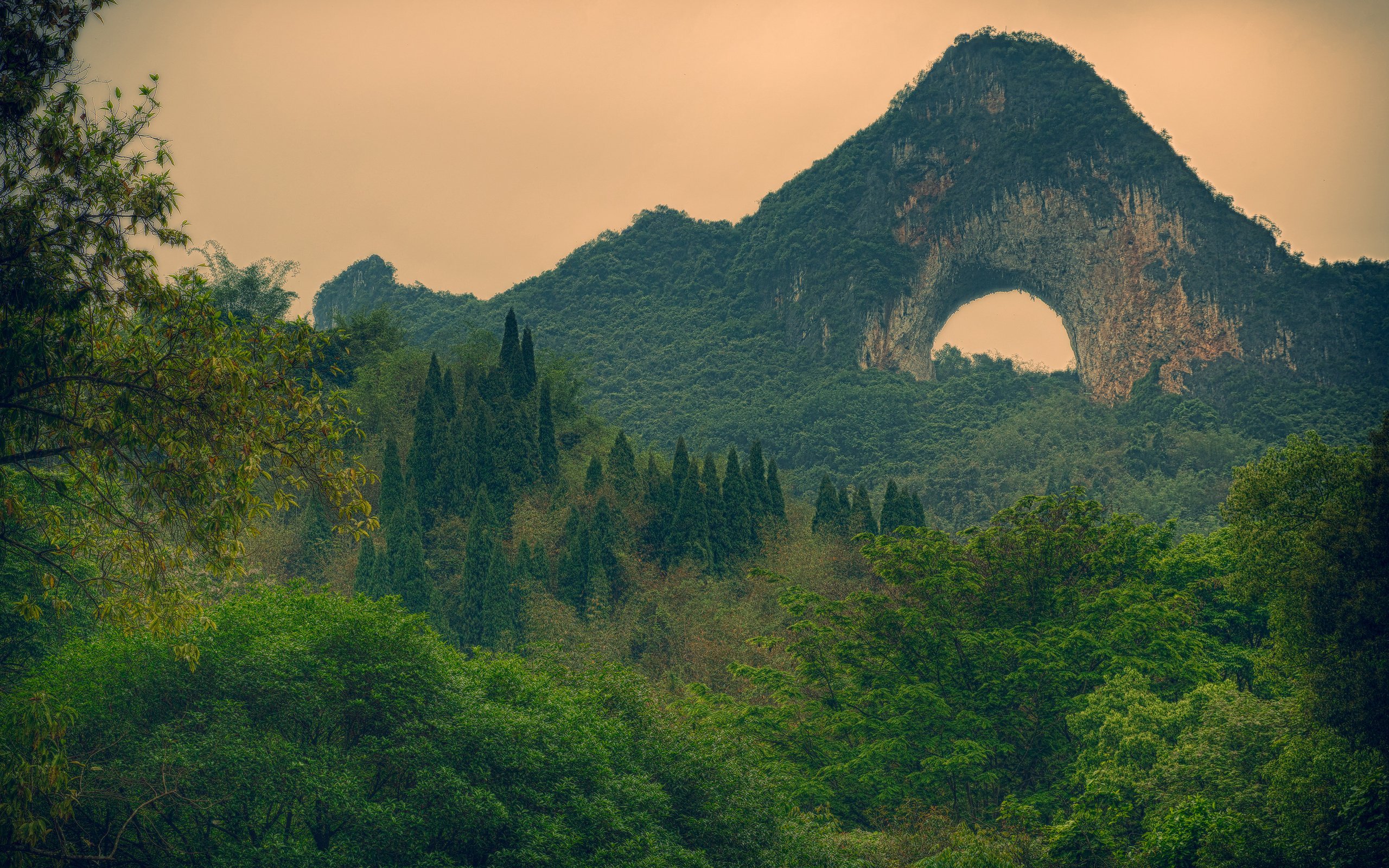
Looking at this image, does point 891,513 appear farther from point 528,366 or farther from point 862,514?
point 528,366

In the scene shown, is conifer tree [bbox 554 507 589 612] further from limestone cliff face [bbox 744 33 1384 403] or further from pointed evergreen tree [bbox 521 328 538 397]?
limestone cliff face [bbox 744 33 1384 403]

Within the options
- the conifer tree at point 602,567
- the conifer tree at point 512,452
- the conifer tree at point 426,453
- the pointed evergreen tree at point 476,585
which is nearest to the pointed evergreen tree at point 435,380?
the conifer tree at point 426,453

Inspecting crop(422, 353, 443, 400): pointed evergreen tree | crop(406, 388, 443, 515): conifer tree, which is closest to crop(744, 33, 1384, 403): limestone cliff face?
crop(422, 353, 443, 400): pointed evergreen tree

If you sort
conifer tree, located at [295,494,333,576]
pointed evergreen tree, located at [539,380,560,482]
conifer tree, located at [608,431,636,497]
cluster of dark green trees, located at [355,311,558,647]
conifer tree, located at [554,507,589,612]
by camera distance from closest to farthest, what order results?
cluster of dark green trees, located at [355,311,558,647] → conifer tree, located at [554,507,589,612] → conifer tree, located at [295,494,333,576] → conifer tree, located at [608,431,636,497] → pointed evergreen tree, located at [539,380,560,482]

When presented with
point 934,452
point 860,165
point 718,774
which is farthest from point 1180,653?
point 860,165

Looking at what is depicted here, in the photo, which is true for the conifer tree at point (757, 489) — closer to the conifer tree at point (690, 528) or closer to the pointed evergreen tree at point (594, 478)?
the conifer tree at point (690, 528)

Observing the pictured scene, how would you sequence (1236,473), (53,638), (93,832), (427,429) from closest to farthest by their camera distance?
(93,832)
(53,638)
(1236,473)
(427,429)

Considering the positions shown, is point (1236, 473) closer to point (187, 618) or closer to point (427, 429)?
point (187, 618)
